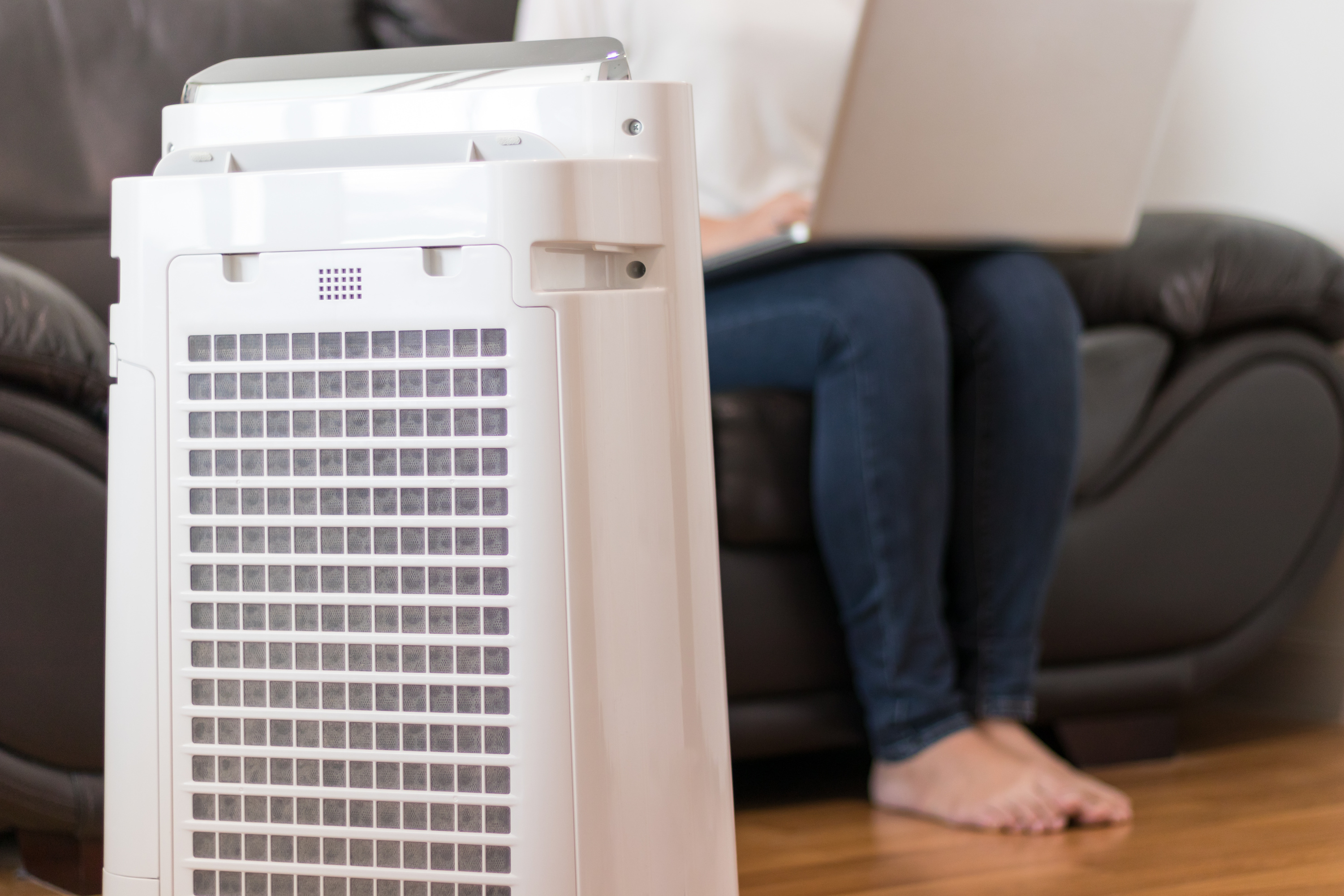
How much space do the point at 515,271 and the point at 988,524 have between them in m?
0.68

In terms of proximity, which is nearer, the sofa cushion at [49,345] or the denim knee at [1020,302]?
the sofa cushion at [49,345]

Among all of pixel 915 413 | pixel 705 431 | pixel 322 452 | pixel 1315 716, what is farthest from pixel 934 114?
pixel 1315 716

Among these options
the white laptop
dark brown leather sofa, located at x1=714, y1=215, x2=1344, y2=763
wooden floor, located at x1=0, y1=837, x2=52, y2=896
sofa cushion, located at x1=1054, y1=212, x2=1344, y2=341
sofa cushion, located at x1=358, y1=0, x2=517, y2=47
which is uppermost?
sofa cushion, located at x1=358, y1=0, x2=517, y2=47

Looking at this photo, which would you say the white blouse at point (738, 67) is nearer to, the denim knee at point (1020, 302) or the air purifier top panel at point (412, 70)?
the denim knee at point (1020, 302)

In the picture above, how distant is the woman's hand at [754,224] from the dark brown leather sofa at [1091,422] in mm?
149

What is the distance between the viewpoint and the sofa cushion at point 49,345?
796 millimetres

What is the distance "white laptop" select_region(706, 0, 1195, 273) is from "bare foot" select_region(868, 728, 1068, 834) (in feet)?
1.46

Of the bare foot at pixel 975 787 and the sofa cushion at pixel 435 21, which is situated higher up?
the sofa cushion at pixel 435 21

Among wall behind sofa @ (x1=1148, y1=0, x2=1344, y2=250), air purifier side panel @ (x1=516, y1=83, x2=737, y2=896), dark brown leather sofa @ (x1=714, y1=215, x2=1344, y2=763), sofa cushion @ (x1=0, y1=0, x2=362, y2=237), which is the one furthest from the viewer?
wall behind sofa @ (x1=1148, y1=0, x2=1344, y2=250)

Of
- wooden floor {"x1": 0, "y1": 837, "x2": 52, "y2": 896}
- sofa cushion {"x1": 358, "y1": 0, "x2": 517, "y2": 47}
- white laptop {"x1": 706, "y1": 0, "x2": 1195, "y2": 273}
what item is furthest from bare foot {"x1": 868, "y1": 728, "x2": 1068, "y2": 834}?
sofa cushion {"x1": 358, "y1": 0, "x2": 517, "y2": 47}

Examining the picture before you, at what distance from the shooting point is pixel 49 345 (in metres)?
0.81

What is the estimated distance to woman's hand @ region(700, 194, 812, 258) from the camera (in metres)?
1.05

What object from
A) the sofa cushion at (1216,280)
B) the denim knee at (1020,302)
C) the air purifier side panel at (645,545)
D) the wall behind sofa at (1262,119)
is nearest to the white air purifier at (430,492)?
the air purifier side panel at (645,545)

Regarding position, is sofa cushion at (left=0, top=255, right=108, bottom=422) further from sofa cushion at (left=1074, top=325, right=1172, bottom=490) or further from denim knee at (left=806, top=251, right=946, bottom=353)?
sofa cushion at (left=1074, top=325, right=1172, bottom=490)
